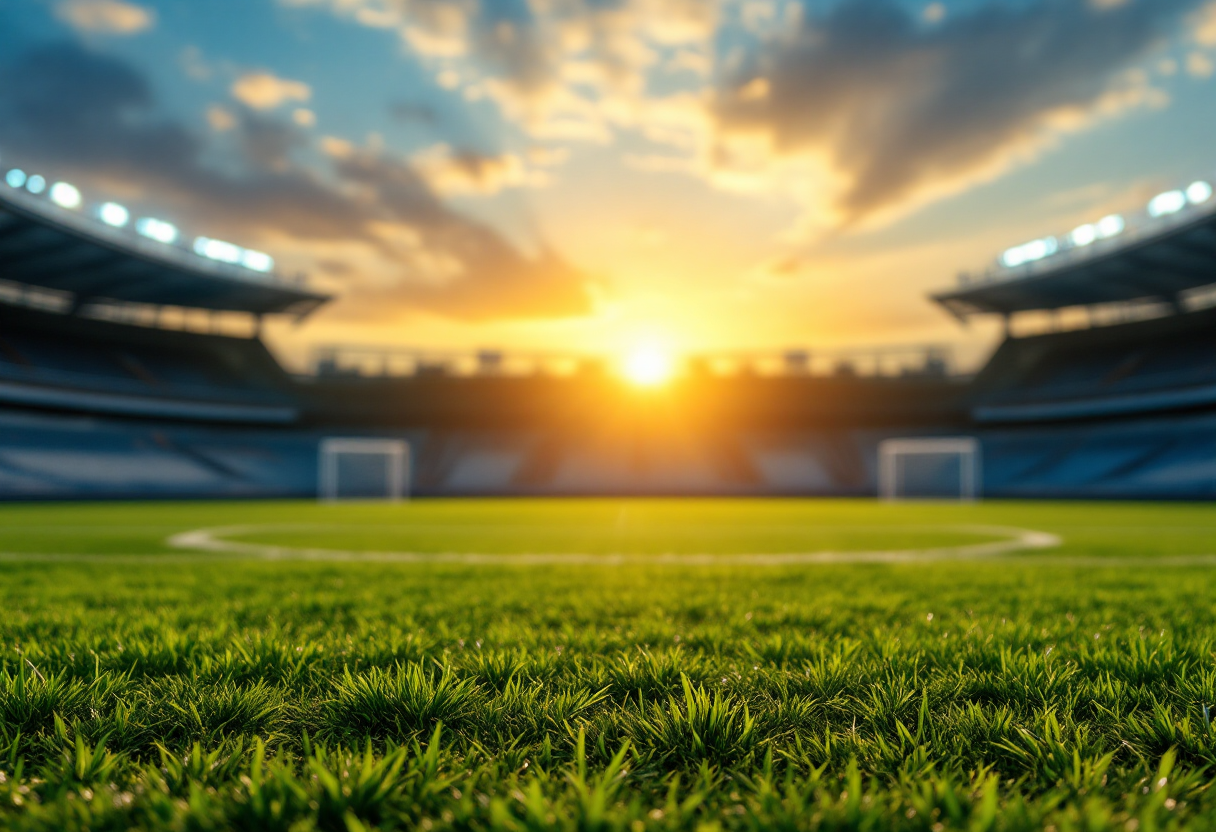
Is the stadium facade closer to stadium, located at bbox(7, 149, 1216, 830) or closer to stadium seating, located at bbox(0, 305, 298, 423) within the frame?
stadium seating, located at bbox(0, 305, 298, 423)

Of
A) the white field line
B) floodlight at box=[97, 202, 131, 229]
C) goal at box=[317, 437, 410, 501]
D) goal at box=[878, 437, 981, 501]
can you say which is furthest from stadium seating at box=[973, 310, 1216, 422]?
floodlight at box=[97, 202, 131, 229]

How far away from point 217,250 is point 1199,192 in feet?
170

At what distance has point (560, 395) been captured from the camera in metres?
50.0

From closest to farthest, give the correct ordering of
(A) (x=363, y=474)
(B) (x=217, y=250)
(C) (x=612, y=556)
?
(C) (x=612, y=556), (B) (x=217, y=250), (A) (x=363, y=474)

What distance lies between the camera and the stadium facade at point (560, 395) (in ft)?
119

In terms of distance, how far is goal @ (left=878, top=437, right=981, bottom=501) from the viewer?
4300 cm

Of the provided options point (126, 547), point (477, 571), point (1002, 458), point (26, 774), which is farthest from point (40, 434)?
point (1002, 458)

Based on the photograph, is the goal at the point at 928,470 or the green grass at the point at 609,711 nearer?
the green grass at the point at 609,711

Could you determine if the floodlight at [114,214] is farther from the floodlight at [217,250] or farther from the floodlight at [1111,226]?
the floodlight at [1111,226]

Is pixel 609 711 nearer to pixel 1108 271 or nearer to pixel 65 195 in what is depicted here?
pixel 65 195

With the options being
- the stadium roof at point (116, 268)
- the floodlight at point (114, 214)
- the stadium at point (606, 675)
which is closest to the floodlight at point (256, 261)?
Result: the stadium roof at point (116, 268)

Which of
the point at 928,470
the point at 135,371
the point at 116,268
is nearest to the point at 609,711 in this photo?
the point at 116,268

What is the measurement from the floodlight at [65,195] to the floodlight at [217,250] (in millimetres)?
7288

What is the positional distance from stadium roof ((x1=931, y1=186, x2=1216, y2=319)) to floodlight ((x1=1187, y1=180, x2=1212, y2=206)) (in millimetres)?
313
